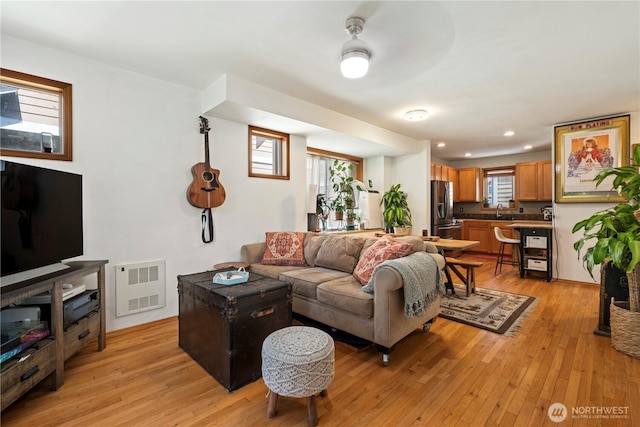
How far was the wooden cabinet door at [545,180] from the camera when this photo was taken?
6215mm

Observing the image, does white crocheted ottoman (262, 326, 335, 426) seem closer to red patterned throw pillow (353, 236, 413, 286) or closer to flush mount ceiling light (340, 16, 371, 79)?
red patterned throw pillow (353, 236, 413, 286)

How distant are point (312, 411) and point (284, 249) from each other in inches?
81.9

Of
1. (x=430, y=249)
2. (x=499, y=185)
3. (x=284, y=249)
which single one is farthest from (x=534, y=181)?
(x=284, y=249)

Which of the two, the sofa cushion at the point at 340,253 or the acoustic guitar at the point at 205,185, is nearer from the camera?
the sofa cushion at the point at 340,253

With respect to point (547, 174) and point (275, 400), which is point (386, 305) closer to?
point (275, 400)

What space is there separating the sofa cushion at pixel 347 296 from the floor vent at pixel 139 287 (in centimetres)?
172

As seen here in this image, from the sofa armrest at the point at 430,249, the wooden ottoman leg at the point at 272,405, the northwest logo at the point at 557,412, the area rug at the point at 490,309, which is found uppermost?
the sofa armrest at the point at 430,249

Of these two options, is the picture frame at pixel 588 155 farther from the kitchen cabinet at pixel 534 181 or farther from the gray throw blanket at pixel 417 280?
the gray throw blanket at pixel 417 280

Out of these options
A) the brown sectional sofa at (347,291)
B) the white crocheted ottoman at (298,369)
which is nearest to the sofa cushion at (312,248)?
the brown sectional sofa at (347,291)

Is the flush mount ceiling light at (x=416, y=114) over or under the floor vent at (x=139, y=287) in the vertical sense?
over

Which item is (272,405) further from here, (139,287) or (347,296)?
(139,287)

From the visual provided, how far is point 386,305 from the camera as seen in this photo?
2.11m

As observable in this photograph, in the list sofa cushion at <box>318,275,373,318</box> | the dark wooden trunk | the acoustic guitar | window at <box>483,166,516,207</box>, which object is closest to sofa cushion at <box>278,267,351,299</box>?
sofa cushion at <box>318,275,373,318</box>

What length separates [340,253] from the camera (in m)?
3.13
